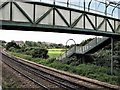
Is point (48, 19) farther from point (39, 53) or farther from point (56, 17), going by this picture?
point (39, 53)

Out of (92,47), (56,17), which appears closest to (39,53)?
(92,47)

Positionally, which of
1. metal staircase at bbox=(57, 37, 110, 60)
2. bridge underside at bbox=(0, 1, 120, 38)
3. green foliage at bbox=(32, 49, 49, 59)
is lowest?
green foliage at bbox=(32, 49, 49, 59)

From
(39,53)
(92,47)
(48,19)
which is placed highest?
(48,19)

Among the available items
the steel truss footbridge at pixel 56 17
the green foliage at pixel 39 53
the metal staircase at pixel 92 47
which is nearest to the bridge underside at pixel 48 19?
the steel truss footbridge at pixel 56 17

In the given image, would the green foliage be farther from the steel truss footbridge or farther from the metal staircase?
the steel truss footbridge

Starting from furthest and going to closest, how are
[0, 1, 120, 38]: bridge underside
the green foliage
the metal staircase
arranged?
1. the green foliage
2. the metal staircase
3. [0, 1, 120, 38]: bridge underside

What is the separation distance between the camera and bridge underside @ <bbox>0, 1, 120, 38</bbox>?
46.4ft

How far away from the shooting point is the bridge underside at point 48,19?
14141mm

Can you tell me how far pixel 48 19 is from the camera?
16.3m

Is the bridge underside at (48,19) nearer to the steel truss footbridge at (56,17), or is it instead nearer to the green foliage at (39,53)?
the steel truss footbridge at (56,17)

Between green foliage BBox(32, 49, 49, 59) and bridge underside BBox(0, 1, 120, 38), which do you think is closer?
bridge underside BBox(0, 1, 120, 38)

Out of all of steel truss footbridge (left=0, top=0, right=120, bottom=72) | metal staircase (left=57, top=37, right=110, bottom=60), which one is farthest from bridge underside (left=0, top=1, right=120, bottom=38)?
metal staircase (left=57, top=37, right=110, bottom=60)

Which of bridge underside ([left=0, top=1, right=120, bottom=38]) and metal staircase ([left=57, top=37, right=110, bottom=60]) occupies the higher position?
bridge underside ([left=0, top=1, right=120, bottom=38])

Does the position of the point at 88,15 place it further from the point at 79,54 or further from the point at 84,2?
the point at 79,54
